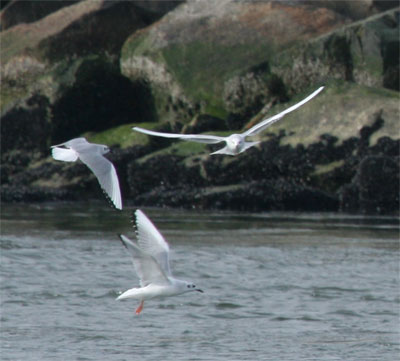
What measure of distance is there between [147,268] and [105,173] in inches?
59.0

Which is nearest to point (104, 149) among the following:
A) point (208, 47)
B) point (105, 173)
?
point (105, 173)

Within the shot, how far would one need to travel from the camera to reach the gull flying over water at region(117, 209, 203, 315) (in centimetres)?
1046

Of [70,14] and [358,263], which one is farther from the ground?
[70,14]

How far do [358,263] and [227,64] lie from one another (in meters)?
12.6

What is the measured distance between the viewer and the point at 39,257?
1820cm

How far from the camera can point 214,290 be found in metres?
16.0

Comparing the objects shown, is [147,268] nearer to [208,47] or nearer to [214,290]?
[214,290]

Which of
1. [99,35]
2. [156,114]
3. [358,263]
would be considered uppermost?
[99,35]

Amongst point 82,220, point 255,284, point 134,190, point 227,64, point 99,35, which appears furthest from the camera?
point 99,35

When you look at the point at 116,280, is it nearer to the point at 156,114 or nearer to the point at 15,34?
the point at 156,114

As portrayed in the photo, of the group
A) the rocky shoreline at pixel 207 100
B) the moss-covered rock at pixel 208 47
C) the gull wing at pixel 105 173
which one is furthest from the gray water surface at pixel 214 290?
the moss-covered rock at pixel 208 47

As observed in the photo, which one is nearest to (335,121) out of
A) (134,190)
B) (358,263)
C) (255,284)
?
(134,190)

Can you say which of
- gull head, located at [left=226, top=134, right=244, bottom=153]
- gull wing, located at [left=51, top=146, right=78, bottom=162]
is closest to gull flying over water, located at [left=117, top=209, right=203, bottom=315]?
gull wing, located at [left=51, top=146, right=78, bottom=162]

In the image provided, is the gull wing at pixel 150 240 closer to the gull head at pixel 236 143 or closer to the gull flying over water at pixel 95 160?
the gull flying over water at pixel 95 160
